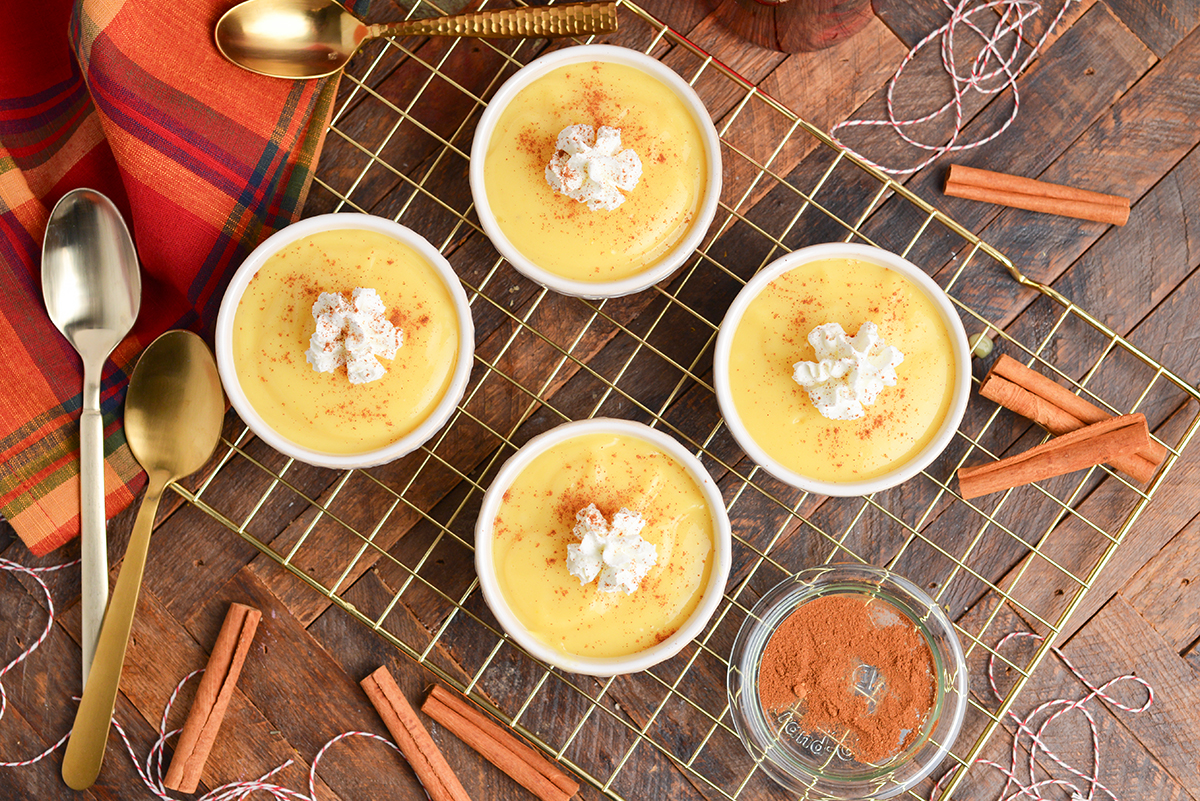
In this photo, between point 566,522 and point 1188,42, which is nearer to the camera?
point 566,522

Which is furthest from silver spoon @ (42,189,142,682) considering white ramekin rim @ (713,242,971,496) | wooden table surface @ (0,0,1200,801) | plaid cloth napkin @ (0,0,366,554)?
white ramekin rim @ (713,242,971,496)

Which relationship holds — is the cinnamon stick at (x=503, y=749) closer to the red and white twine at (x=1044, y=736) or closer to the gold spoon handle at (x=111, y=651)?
the gold spoon handle at (x=111, y=651)

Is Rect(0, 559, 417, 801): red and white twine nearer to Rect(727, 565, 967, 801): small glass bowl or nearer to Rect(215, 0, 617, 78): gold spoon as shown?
Rect(727, 565, 967, 801): small glass bowl

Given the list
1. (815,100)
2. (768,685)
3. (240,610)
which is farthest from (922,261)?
(240,610)

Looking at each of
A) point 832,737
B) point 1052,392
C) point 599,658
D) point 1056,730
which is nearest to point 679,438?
point 599,658

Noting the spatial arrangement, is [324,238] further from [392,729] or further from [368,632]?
[392,729]

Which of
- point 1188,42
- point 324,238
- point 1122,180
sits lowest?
point 324,238

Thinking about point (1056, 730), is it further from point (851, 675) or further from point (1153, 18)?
point (1153, 18)
